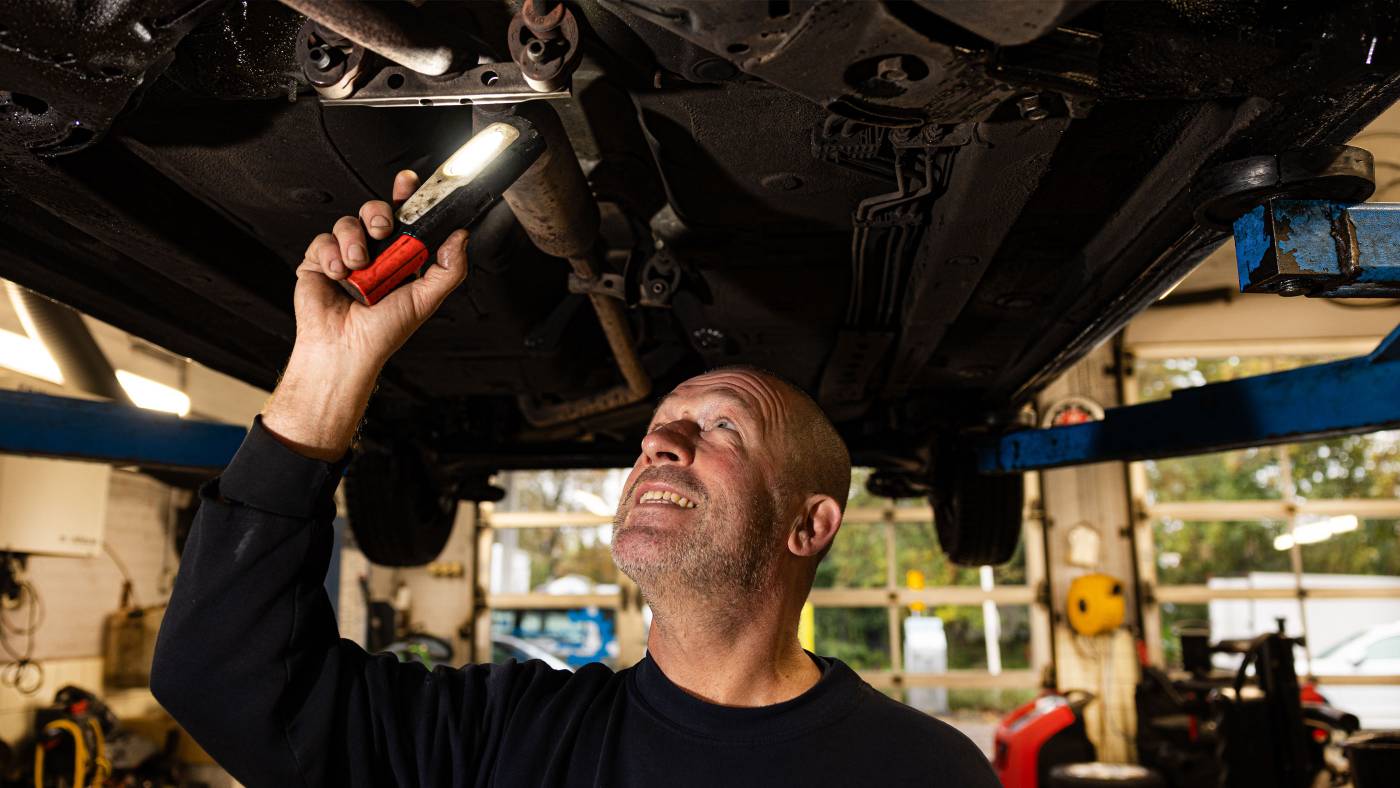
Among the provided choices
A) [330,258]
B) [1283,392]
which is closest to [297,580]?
[330,258]

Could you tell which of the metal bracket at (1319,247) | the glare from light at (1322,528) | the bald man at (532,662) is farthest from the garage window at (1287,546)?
the bald man at (532,662)

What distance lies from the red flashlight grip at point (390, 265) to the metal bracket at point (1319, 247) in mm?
1158

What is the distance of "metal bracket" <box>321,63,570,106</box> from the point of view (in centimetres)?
125

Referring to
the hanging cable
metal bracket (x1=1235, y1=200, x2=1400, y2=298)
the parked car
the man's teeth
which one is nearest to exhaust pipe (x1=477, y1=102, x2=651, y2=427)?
the man's teeth

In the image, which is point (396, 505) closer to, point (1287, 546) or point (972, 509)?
point (972, 509)

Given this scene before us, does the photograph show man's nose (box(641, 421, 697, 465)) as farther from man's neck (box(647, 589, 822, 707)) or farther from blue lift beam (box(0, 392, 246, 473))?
blue lift beam (box(0, 392, 246, 473))

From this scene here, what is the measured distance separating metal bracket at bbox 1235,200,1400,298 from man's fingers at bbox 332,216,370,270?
47.9 inches

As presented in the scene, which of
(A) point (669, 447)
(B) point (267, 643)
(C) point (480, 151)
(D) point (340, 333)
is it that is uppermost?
(C) point (480, 151)

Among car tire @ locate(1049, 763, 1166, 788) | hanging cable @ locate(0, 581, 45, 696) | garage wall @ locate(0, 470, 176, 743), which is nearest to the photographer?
car tire @ locate(1049, 763, 1166, 788)

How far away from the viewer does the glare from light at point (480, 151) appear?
1201 millimetres

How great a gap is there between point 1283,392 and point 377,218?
1.85 meters

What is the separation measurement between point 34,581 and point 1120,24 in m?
5.82

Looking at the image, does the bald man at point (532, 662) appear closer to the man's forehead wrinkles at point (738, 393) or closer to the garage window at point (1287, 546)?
the man's forehead wrinkles at point (738, 393)

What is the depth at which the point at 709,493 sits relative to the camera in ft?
4.66
